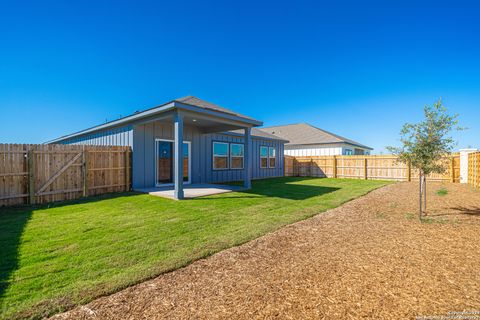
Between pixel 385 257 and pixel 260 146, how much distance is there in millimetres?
12948

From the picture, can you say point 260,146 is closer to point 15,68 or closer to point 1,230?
point 1,230

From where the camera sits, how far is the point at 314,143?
22125mm

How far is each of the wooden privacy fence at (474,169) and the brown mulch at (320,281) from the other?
10018 mm

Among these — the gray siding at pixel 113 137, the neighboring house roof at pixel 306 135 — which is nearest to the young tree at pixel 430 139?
the gray siding at pixel 113 137

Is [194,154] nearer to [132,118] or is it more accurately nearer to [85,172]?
[132,118]

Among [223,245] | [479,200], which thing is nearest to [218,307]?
[223,245]

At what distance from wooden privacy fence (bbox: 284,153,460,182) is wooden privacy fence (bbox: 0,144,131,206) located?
1456 centimetres

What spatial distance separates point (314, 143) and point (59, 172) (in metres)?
20.3

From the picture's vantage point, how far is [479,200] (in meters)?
7.93

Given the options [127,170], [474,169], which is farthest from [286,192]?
[474,169]

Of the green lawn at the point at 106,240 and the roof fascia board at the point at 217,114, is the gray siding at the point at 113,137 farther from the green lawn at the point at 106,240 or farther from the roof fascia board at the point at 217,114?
the roof fascia board at the point at 217,114

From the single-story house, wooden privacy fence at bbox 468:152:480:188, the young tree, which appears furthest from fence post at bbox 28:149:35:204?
wooden privacy fence at bbox 468:152:480:188

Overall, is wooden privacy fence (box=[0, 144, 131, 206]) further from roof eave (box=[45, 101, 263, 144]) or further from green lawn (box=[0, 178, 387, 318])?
roof eave (box=[45, 101, 263, 144])

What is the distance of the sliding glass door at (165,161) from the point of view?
33.6ft
